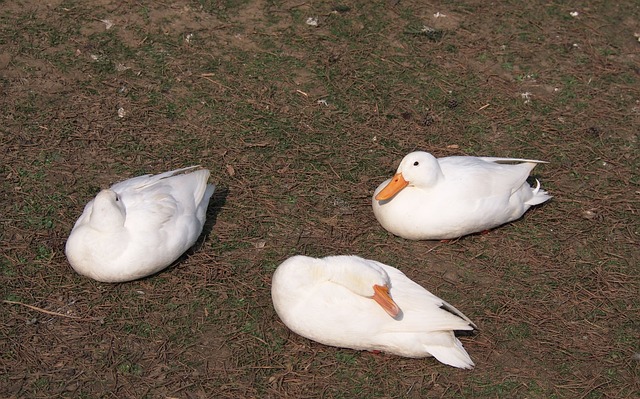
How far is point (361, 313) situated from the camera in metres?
4.65

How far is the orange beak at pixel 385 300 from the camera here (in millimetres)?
4527

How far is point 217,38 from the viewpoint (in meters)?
7.49

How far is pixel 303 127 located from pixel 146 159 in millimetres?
1486

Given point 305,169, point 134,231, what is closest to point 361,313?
point 134,231

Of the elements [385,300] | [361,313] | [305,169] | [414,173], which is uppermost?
[414,173]

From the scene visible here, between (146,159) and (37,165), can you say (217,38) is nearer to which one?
(146,159)

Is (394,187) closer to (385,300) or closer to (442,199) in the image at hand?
(442,199)

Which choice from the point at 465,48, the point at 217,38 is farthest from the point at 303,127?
the point at 465,48

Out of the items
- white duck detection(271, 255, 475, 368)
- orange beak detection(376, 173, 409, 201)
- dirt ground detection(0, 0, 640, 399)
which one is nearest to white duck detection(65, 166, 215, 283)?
dirt ground detection(0, 0, 640, 399)

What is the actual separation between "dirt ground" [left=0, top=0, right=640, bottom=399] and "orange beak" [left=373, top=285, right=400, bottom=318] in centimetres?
41

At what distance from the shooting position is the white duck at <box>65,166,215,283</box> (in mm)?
4820

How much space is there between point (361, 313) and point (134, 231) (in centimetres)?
168

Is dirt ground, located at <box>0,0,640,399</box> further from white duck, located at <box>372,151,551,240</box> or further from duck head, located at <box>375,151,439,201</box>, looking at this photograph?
duck head, located at <box>375,151,439,201</box>

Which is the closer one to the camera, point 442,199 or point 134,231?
point 134,231
